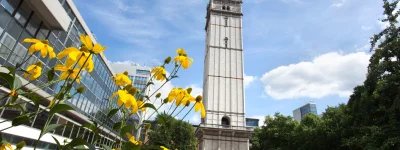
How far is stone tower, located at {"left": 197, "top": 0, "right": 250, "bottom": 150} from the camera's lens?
116ft

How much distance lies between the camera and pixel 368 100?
16.4 m

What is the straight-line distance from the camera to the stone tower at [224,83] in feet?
116

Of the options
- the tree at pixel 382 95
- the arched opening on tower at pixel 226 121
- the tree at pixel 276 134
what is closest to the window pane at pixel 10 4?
the tree at pixel 382 95

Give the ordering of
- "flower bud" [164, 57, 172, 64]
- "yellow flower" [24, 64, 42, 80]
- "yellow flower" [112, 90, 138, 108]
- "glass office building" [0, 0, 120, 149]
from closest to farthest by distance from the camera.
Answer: "yellow flower" [112, 90, 138, 108] < "yellow flower" [24, 64, 42, 80] < "flower bud" [164, 57, 172, 64] < "glass office building" [0, 0, 120, 149]

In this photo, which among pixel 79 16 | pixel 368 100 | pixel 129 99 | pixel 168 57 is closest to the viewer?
pixel 129 99

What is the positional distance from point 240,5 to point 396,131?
33641 millimetres

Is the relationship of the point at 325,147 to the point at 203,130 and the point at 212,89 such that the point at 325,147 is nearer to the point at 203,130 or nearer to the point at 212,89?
the point at 203,130

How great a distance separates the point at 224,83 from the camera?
128 ft

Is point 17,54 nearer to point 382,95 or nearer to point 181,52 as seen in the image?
point 181,52

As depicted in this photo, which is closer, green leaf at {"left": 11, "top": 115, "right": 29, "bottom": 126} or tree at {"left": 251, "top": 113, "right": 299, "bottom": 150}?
green leaf at {"left": 11, "top": 115, "right": 29, "bottom": 126}

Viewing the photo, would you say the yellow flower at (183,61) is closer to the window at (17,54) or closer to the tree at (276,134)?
the window at (17,54)

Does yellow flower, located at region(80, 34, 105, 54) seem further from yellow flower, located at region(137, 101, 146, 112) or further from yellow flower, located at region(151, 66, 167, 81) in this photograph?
yellow flower, located at region(151, 66, 167, 81)

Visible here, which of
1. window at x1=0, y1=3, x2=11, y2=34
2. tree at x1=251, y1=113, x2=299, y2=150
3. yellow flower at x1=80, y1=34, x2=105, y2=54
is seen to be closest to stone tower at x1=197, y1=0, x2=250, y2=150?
tree at x1=251, y1=113, x2=299, y2=150

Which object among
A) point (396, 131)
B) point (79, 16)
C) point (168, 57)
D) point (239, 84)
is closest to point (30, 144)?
point (79, 16)
